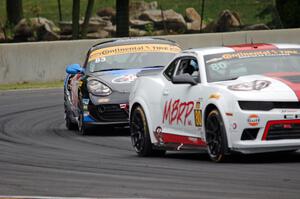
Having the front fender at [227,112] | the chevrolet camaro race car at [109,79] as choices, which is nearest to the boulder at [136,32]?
the chevrolet camaro race car at [109,79]

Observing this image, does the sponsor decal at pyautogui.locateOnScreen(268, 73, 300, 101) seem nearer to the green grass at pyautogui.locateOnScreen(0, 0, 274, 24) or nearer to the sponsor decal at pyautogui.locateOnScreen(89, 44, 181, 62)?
the sponsor decal at pyautogui.locateOnScreen(89, 44, 181, 62)

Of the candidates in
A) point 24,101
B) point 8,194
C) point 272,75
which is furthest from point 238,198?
point 24,101

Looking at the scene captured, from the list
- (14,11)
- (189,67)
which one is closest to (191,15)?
(14,11)

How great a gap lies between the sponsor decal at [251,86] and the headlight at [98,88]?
563 cm

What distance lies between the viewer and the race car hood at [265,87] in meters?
11.3

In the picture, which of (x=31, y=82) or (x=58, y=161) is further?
(x=31, y=82)

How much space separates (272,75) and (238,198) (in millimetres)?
3311

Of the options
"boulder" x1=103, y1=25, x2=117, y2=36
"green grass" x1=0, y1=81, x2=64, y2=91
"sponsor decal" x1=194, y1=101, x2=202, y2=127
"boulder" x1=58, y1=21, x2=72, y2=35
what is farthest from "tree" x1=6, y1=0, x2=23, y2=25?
"sponsor decal" x1=194, y1=101, x2=202, y2=127

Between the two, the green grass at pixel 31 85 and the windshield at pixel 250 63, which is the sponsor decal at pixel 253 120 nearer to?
the windshield at pixel 250 63

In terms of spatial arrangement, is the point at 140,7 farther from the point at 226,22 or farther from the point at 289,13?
the point at 289,13

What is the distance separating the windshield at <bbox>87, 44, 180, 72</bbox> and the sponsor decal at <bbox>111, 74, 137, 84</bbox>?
0.64 m

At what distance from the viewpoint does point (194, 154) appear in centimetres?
1373

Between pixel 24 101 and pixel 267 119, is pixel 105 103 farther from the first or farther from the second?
pixel 24 101

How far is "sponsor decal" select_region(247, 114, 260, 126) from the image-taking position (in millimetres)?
11258
